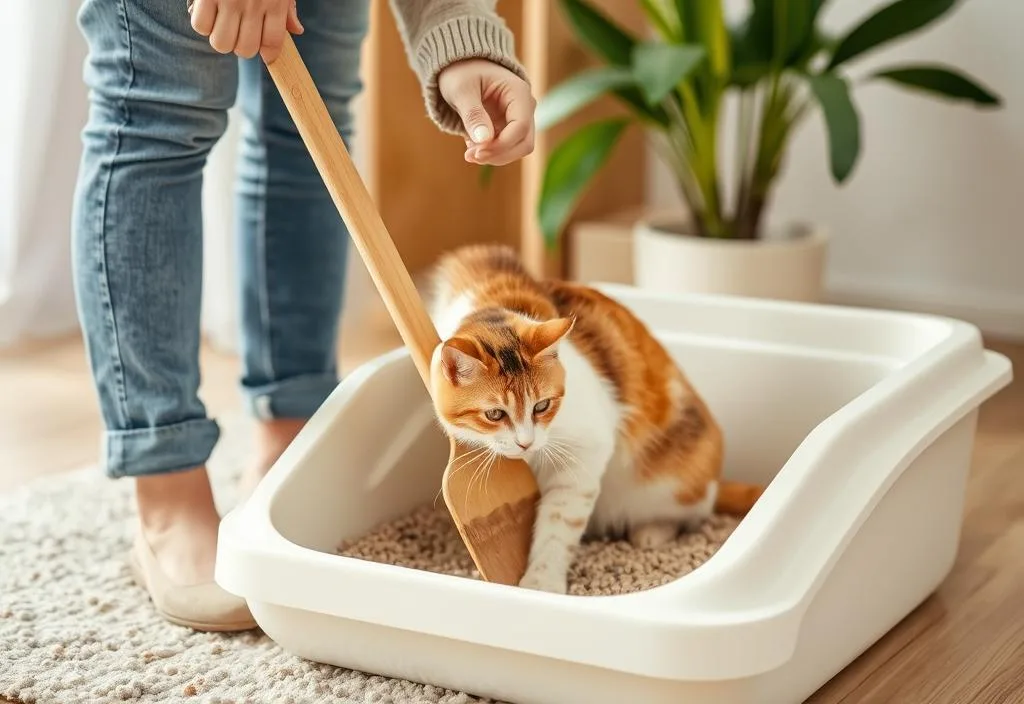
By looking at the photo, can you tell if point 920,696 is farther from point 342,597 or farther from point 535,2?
point 535,2

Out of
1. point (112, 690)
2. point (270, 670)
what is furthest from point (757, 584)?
point (112, 690)

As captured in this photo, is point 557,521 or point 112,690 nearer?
point 112,690

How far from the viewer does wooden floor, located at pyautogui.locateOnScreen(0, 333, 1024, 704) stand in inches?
46.4

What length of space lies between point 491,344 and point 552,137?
1350 millimetres

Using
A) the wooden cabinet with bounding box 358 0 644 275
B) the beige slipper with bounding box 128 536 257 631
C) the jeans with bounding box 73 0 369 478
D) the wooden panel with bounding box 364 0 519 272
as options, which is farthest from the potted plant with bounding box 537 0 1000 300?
the beige slipper with bounding box 128 536 257 631

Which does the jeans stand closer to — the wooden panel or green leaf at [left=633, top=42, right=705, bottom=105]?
green leaf at [left=633, top=42, right=705, bottom=105]

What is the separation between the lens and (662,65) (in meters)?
1.92

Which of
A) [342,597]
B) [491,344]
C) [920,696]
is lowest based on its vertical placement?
[920,696]

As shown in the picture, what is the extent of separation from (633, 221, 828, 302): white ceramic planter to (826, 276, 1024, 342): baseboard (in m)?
0.35

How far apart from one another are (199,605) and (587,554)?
37 cm

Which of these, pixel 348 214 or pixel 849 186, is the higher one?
pixel 348 214

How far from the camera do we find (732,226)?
2.25 meters

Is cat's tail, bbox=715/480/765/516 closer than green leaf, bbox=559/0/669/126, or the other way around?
cat's tail, bbox=715/480/765/516

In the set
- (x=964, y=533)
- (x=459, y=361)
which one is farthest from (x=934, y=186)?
(x=459, y=361)
